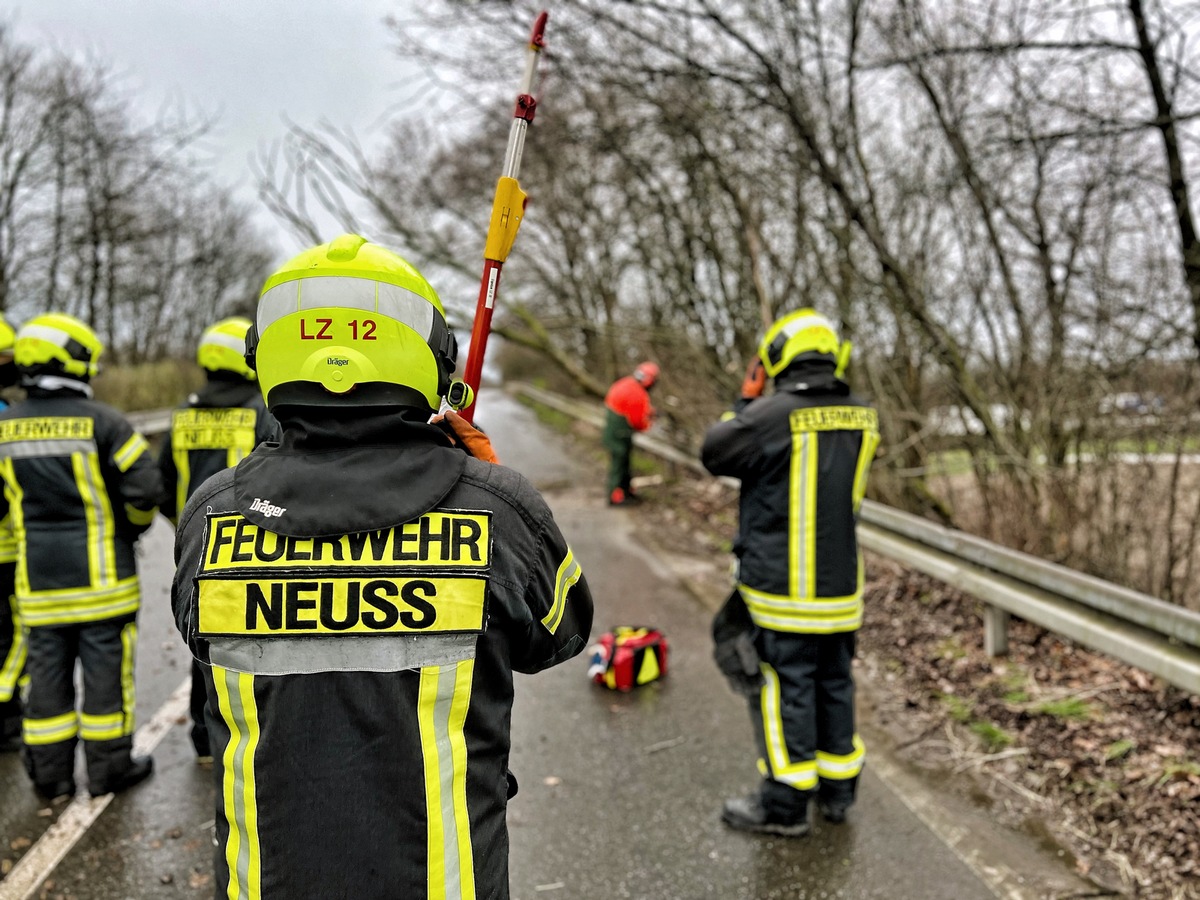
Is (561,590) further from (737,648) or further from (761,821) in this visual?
(761,821)

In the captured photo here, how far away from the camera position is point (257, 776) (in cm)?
153

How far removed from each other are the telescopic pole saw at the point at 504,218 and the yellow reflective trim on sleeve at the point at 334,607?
85cm

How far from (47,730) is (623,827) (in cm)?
264

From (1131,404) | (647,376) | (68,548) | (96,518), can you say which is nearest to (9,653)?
(68,548)

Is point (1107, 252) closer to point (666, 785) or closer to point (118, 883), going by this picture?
point (666, 785)

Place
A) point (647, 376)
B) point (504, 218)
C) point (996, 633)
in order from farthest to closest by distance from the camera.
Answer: point (647, 376) → point (996, 633) → point (504, 218)

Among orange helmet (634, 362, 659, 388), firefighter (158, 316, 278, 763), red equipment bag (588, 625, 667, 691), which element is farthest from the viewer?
orange helmet (634, 362, 659, 388)

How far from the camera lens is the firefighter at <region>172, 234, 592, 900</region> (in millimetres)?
1497

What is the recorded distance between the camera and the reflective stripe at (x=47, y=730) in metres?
3.73

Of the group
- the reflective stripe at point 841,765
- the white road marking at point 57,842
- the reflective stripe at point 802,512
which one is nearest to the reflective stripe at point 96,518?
the white road marking at point 57,842

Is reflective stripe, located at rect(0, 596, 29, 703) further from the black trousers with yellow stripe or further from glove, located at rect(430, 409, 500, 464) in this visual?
glove, located at rect(430, 409, 500, 464)

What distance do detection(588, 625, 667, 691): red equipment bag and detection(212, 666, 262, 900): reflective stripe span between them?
339cm

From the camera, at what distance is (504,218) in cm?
238

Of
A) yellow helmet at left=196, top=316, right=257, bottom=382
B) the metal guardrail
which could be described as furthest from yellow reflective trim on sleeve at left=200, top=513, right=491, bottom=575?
the metal guardrail
